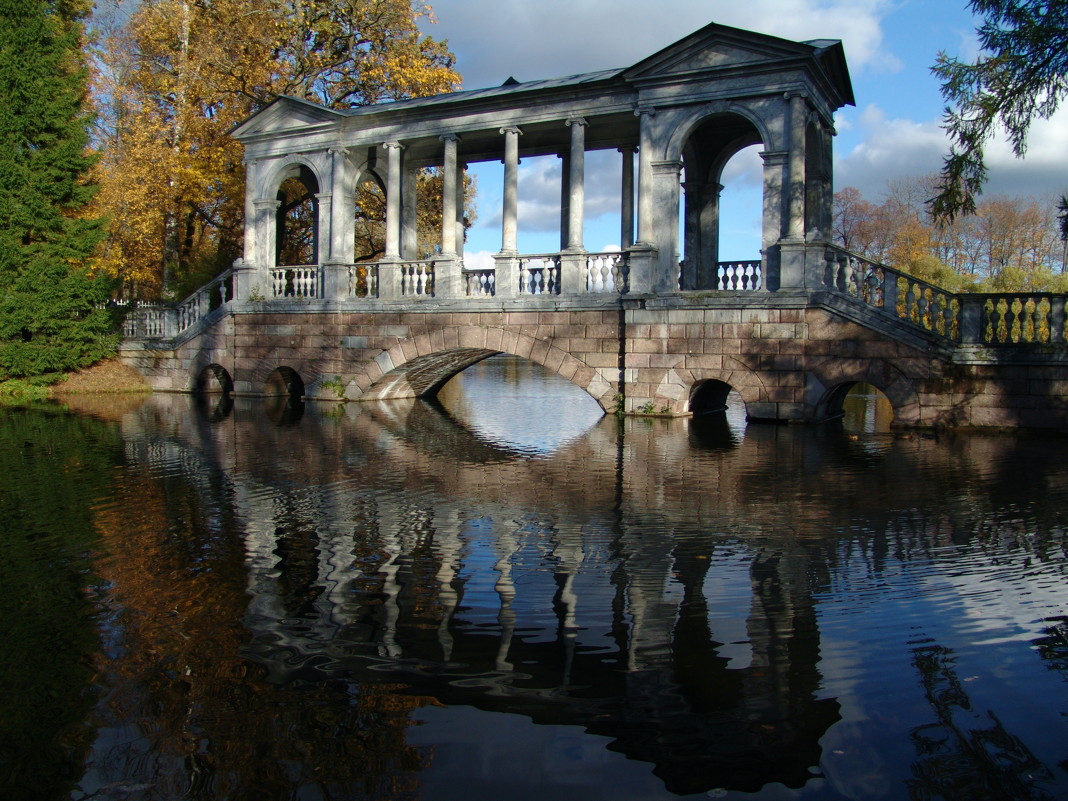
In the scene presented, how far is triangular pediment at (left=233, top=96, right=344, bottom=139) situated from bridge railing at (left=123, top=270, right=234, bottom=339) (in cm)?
346

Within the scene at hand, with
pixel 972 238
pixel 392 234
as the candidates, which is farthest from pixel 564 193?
pixel 972 238

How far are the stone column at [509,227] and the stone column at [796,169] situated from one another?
5464 mm

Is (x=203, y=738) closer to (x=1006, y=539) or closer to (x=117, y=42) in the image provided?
(x=1006, y=539)

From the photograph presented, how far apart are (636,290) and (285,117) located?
9.74 metres

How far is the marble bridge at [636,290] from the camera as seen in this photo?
46.1 feet

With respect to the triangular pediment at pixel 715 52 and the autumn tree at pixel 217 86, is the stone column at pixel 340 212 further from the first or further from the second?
the triangular pediment at pixel 715 52

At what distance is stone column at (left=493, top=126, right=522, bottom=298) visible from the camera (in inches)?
679

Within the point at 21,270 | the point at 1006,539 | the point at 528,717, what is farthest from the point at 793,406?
the point at 21,270

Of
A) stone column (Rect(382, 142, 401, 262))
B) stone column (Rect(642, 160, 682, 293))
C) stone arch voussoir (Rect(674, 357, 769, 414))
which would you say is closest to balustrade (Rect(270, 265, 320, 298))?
stone column (Rect(382, 142, 401, 262))

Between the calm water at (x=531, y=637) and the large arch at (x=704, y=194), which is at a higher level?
the large arch at (x=704, y=194)

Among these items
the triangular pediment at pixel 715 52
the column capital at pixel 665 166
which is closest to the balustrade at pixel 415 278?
the column capital at pixel 665 166

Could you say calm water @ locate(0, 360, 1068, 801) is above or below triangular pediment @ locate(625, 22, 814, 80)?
below

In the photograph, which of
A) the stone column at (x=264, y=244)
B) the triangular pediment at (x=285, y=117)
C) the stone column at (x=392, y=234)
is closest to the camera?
the stone column at (x=392, y=234)

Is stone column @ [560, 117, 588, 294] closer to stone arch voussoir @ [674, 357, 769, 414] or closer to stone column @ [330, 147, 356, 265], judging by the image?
stone arch voussoir @ [674, 357, 769, 414]
